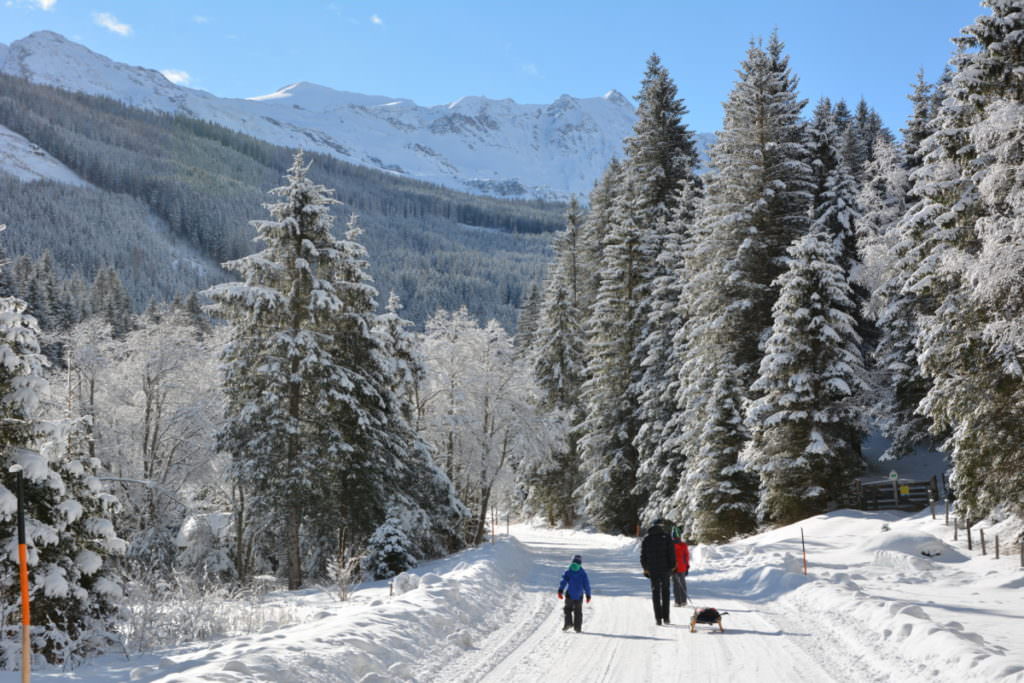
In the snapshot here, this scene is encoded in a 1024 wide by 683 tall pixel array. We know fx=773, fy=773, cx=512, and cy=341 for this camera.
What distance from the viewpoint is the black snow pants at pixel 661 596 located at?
12.7 metres

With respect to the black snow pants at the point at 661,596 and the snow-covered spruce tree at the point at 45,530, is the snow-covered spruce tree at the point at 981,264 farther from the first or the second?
the snow-covered spruce tree at the point at 45,530

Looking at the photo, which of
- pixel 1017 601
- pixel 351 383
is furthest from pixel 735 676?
pixel 351 383

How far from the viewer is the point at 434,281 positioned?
19612 cm

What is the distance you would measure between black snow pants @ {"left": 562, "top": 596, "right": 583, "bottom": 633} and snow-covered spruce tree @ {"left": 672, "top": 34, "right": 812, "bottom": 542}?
15911 mm

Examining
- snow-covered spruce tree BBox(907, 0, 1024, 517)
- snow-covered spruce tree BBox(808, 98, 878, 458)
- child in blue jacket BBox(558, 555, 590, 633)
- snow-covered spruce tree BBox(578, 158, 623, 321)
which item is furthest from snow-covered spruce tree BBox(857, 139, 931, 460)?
snow-covered spruce tree BBox(578, 158, 623, 321)

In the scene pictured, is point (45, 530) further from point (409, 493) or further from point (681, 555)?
point (409, 493)

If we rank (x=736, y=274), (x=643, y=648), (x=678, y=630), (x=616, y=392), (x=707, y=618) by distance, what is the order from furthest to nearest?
(x=616, y=392)
(x=736, y=274)
(x=678, y=630)
(x=707, y=618)
(x=643, y=648)

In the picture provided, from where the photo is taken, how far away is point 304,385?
78.3 feet

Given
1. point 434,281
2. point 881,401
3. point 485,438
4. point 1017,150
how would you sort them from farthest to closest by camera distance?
point 434,281 → point 485,438 → point 881,401 → point 1017,150

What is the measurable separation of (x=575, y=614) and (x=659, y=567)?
167 cm

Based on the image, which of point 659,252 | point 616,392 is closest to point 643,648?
point 616,392

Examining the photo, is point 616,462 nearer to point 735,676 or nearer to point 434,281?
point 735,676

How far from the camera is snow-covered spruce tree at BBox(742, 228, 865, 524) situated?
24984 millimetres

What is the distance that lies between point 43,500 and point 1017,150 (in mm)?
16754
